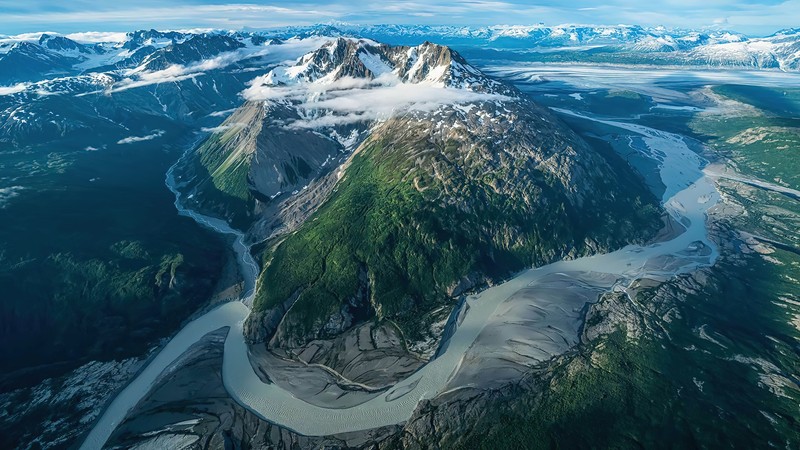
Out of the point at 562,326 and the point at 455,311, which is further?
the point at 455,311

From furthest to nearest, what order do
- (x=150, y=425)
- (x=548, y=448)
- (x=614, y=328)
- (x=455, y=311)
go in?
(x=455, y=311) < (x=614, y=328) < (x=150, y=425) < (x=548, y=448)

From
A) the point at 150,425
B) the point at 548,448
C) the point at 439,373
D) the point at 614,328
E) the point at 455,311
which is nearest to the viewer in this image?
the point at 548,448

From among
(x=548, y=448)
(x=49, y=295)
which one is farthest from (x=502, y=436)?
(x=49, y=295)

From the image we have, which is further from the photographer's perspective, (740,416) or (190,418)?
(190,418)

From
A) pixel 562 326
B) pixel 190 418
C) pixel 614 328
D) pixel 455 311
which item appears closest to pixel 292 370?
pixel 190 418

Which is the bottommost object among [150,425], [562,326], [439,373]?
[150,425]

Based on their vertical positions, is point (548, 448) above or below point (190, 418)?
above

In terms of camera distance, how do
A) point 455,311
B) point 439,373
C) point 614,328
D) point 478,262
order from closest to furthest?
1. point 439,373
2. point 614,328
3. point 455,311
4. point 478,262

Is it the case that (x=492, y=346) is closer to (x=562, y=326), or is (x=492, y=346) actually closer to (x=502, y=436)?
(x=562, y=326)

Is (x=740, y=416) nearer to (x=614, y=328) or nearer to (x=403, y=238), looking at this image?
(x=614, y=328)
